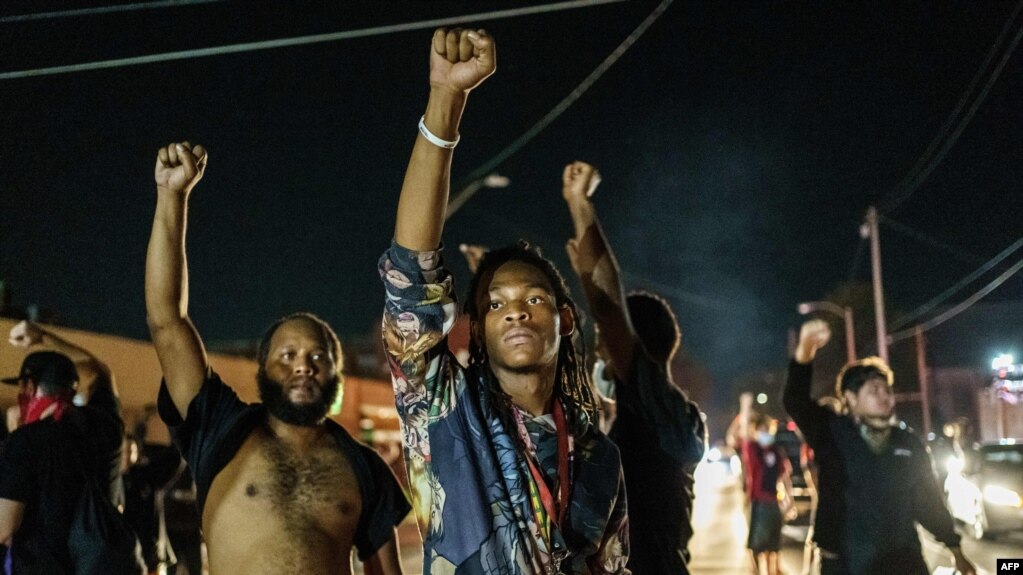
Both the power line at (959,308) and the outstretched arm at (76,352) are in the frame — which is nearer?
the outstretched arm at (76,352)

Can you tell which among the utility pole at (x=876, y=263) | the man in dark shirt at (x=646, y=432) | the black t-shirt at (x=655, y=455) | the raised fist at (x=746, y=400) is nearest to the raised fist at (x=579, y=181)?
the man in dark shirt at (x=646, y=432)

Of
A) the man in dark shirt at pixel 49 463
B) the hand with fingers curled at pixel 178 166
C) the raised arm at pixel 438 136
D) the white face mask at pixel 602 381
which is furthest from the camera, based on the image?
the white face mask at pixel 602 381

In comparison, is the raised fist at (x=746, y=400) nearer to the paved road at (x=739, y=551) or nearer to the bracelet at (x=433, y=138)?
the paved road at (x=739, y=551)

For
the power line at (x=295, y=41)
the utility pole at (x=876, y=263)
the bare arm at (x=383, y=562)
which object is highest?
the utility pole at (x=876, y=263)

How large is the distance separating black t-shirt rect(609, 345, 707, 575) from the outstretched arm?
10.4 feet

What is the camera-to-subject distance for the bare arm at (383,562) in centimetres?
350

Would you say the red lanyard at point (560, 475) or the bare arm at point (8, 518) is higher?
the red lanyard at point (560, 475)

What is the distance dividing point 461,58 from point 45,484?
3.14m

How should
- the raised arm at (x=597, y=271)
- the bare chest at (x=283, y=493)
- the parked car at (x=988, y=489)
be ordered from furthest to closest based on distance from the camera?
the parked car at (x=988, y=489), the raised arm at (x=597, y=271), the bare chest at (x=283, y=493)

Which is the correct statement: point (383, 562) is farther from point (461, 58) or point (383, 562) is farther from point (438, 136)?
point (461, 58)

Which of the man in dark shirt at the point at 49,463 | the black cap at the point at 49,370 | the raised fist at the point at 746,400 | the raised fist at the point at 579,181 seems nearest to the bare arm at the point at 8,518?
the man in dark shirt at the point at 49,463

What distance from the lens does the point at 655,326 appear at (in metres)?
3.88

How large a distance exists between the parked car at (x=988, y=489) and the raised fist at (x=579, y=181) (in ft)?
37.6

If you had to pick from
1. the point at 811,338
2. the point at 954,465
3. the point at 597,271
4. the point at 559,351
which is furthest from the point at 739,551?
the point at 559,351
